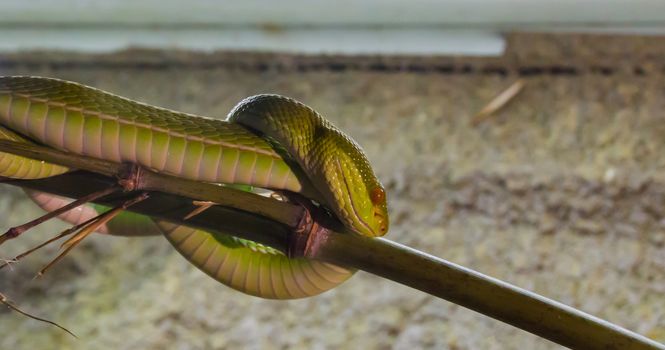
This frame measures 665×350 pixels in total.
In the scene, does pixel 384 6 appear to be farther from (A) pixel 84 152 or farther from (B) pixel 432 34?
(A) pixel 84 152

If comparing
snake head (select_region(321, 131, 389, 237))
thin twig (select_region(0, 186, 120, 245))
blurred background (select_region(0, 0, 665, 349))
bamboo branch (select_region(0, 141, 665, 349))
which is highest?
thin twig (select_region(0, 186, 120, 245))

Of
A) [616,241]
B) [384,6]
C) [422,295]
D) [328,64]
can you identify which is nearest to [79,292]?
Result: [422,295]

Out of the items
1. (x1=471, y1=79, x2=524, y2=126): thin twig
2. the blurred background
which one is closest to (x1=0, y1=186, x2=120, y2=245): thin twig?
the blurred background

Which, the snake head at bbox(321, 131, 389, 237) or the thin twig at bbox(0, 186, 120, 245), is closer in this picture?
the thin twig at bbox(0, 186, 120, 245)

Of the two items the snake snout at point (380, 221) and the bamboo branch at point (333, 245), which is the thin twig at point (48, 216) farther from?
the snake snout at point (380, 221)

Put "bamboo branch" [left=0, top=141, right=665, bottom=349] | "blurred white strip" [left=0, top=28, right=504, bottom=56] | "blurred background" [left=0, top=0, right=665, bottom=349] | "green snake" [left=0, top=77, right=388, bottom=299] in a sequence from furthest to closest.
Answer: "blurred white strip" [left=0, top=28, right=504, bottom=56] < "blurred background" [left=0, top=0, right=665, bottom=349] < "green snake" [left=0, top=77, right=388, bottom=299] < "bamboo branch" [left=0, top=141, right=665, bottom=349]

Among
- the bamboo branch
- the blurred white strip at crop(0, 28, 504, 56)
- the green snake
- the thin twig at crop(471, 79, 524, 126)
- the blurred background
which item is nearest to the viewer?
the bamboo branch

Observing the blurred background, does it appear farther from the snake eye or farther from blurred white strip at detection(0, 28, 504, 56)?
the snake eye

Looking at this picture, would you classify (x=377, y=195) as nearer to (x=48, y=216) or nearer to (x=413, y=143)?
(x=48, y=216)
